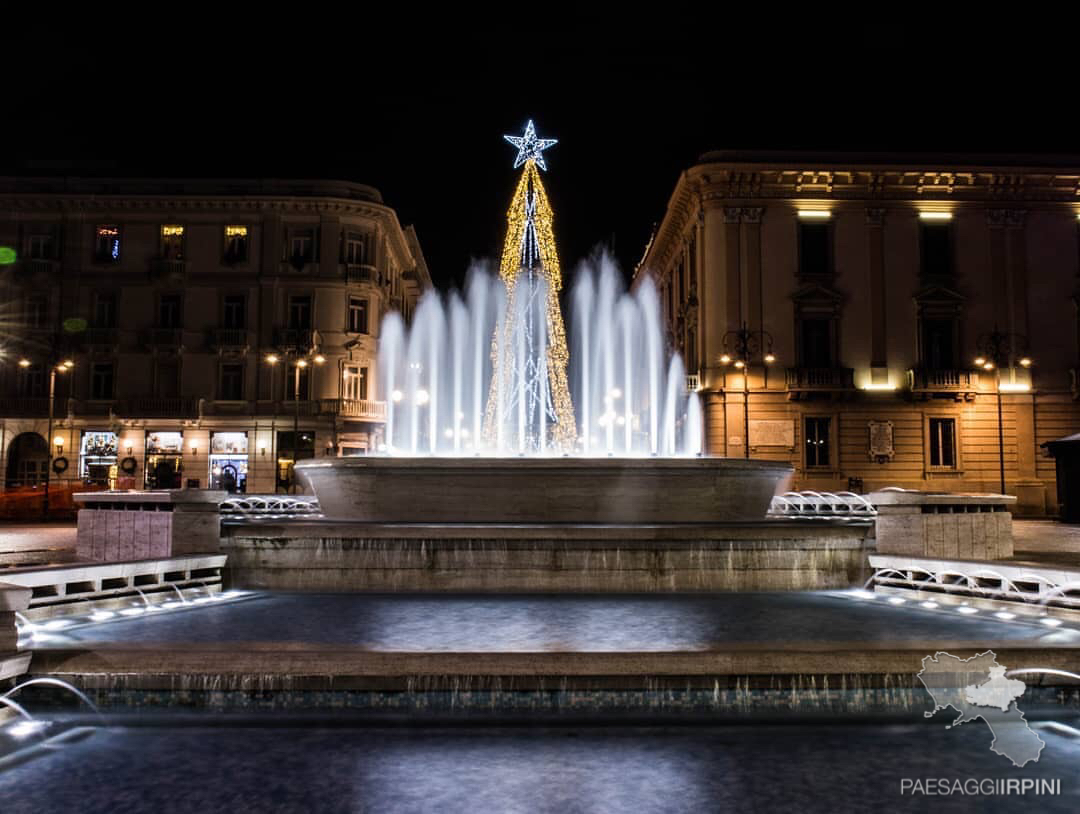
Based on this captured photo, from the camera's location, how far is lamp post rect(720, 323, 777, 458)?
3797 centimetres

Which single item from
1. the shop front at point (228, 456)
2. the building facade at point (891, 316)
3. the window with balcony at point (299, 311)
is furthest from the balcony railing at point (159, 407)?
the building facade at point (891, 316)

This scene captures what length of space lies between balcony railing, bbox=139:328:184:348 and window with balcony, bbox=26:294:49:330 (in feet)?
15.8

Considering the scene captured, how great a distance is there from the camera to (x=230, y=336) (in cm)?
4497

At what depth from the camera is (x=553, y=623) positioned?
9500 millimetres

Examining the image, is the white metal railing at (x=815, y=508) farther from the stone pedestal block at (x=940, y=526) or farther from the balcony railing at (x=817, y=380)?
the balcony railing at (x=817, y=380)

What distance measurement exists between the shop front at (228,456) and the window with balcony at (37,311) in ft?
33.2

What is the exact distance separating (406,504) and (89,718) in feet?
24.7

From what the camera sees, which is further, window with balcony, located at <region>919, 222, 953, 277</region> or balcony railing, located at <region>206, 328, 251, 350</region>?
balcony railing, located at <region>206, 328, 251, 350</region>

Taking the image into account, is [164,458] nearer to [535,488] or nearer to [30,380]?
[30,380]

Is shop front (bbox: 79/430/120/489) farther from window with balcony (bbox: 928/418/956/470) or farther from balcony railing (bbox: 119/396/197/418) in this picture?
window with balcony (bbox: 928/418/956/470)

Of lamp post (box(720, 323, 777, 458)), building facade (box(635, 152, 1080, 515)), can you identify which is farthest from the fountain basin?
building facade (box(635, 152, 1080, 515))

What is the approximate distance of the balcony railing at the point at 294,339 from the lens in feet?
148

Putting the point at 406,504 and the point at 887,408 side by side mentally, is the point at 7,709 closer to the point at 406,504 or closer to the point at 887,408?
the point at 406,504

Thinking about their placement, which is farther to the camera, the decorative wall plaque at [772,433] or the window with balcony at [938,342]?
the window with balcony at [938,342]
